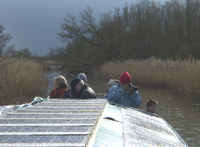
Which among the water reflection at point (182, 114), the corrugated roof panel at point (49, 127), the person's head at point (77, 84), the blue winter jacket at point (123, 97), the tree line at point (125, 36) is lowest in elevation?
the water reflection at point (182, 114)

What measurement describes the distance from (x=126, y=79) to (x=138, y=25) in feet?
71.2

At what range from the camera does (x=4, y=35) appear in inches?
245

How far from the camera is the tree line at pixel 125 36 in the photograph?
79.6 feet

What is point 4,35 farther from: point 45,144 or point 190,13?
point 190,13

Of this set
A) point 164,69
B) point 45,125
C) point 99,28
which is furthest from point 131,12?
point 45,125

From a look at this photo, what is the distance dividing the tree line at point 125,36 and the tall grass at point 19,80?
1402 cm

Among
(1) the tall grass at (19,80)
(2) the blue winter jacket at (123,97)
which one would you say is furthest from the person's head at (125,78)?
(1) the tall grass at (19,80)

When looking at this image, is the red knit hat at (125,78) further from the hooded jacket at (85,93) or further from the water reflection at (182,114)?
the water reflection at (182,114)

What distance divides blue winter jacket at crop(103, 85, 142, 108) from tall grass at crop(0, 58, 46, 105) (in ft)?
10.00

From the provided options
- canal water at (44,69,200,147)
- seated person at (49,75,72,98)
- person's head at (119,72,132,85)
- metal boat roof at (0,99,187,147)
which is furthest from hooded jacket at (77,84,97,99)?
canal water at (44,69,200,147)

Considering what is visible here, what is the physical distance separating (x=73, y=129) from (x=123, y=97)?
9.57 feet

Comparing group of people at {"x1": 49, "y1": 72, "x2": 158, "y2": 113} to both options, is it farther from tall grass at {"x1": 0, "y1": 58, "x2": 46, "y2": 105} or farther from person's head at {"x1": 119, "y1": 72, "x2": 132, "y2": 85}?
tall grass at {"x1": 0, "y1": 58, "x2": 46, "y2": 105}

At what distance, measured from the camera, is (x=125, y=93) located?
498 centimetres

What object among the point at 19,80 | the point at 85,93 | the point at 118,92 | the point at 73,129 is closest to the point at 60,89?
the point at 85,93
